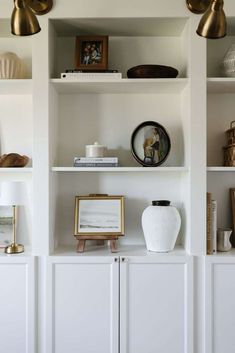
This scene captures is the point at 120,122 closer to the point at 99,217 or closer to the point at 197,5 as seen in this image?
the point at 99,217

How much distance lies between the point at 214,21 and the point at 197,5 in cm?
60

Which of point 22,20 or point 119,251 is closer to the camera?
point 22,20

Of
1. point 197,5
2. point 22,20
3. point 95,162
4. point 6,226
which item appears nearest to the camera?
point 22,20

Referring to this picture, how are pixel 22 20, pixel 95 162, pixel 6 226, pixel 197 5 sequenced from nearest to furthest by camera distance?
pixel 22 20 → pixel 197 5 → pixel 95 162 → pixel 6 226

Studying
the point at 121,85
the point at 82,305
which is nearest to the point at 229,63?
the point at 121,85

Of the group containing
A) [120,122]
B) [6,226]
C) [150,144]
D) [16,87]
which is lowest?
[6,226]

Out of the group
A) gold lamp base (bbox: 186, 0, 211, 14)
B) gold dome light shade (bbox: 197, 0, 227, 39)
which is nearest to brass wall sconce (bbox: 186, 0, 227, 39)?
gold dome light shade (bbox: 197, 0, 227, 39)

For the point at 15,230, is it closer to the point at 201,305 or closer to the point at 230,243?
A: the point at 201,305

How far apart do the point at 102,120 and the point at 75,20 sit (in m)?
0.59

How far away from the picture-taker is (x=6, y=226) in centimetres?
217

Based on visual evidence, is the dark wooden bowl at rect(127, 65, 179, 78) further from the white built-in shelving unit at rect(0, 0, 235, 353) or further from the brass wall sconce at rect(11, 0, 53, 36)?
the brass wall sconce at rect(11, 0, 53, 36)

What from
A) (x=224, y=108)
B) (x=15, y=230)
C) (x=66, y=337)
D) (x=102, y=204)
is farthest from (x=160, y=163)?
(x=66, y=337)

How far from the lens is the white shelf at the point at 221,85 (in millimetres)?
1902

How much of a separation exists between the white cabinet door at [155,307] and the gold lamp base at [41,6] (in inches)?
56.0
